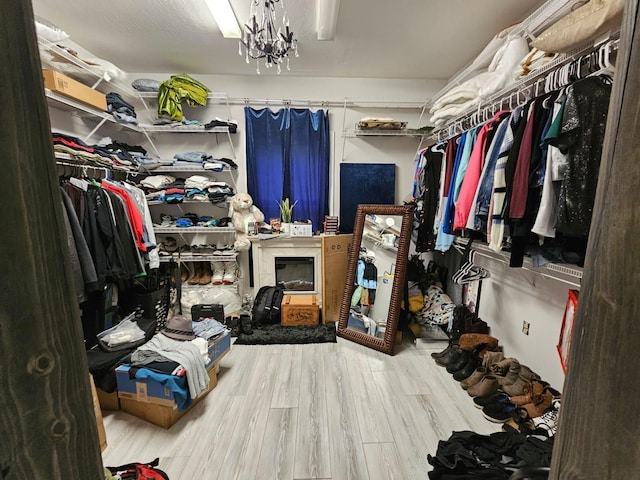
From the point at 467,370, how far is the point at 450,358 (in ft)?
0.54

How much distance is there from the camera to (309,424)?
5.70ft

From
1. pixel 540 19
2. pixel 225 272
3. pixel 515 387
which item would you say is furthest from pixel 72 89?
pixel 515 387

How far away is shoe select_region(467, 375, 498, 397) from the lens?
1.96 meters

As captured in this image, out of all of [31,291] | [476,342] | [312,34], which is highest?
[312,34]

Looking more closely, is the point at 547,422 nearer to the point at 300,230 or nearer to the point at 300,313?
the point at 300,313

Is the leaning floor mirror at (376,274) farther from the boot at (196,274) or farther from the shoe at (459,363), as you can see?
the boot at (196,274)

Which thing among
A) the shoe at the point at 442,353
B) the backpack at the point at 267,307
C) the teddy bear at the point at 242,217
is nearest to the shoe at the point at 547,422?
the shoe at the point at 442,353

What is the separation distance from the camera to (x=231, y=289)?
3.23 metres

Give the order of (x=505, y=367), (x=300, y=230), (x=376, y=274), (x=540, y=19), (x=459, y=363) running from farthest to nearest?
(x=300, y=230), (x=376, y=274), (x=459, y=363), (x=505, y=367), (x=540, y=19)

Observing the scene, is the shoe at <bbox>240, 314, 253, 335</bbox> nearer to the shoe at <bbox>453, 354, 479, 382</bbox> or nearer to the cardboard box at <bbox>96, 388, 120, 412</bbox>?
the cardboard box at <bbox>96, 388, 120, 412</bbox>

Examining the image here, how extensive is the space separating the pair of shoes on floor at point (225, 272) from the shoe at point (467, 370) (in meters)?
2.40

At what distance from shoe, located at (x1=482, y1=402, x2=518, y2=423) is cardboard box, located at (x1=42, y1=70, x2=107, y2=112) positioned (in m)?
3.65

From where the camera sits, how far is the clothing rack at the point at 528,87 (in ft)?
4.07

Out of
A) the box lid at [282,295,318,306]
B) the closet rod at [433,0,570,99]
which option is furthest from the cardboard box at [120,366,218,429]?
the closet rod at [433,0,570,99]
